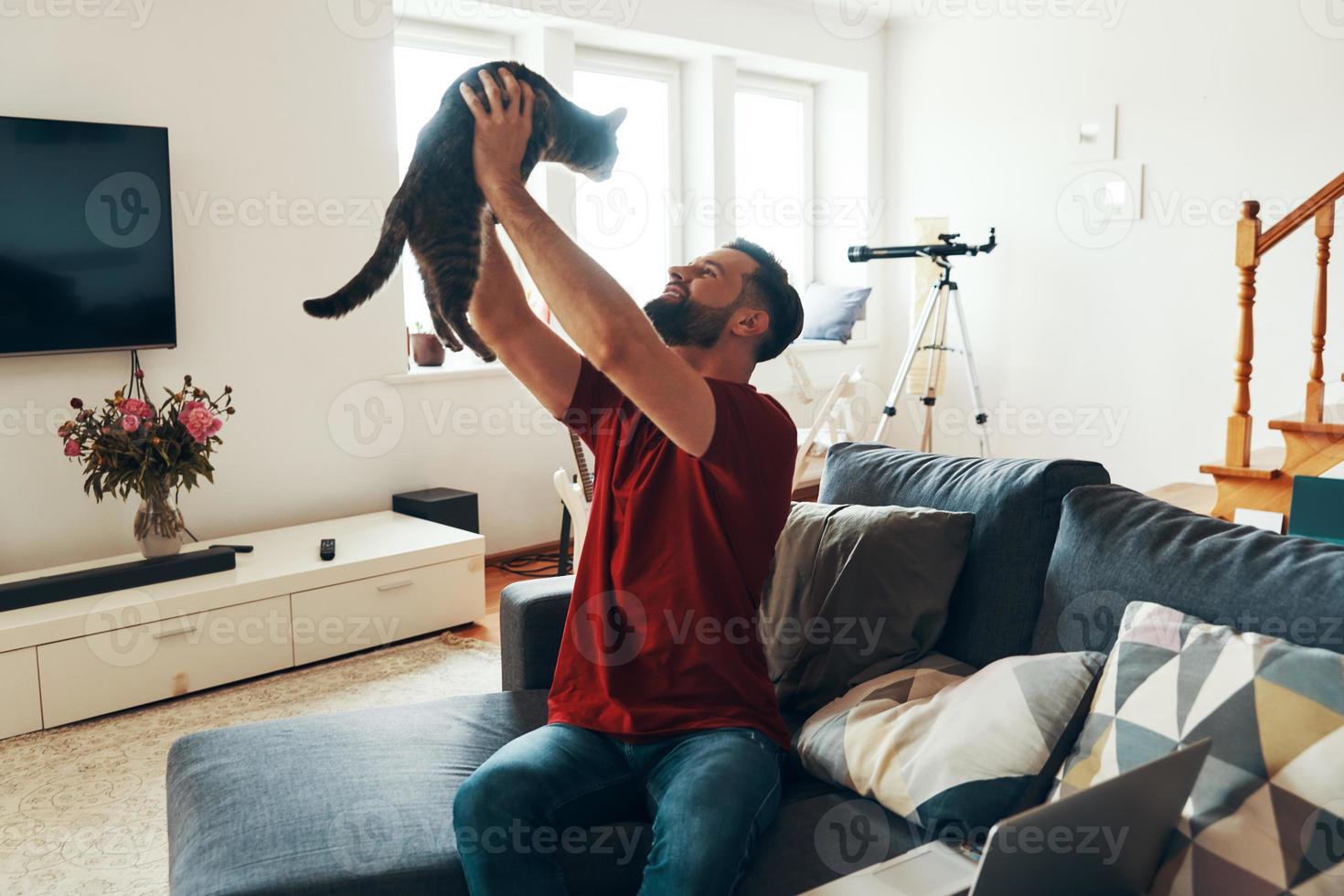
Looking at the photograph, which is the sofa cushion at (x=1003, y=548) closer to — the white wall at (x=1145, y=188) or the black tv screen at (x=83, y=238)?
the black tv screen at (x=83, y=238)

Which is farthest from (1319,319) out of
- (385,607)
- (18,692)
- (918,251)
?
(18,692)

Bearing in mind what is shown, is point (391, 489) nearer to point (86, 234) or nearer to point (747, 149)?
point (86, 234)

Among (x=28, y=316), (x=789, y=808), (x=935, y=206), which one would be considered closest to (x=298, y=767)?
(x=789, y=808)

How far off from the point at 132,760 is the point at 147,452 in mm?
917

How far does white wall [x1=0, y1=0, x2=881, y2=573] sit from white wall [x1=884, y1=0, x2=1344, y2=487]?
2.62 m

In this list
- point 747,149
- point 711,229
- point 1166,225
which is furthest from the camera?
point 747,149

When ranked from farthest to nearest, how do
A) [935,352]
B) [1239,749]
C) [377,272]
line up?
[935,352] < [1239,749] < [377,272]

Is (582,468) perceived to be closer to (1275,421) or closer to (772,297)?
(772,297)

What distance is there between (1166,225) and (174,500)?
4388mm

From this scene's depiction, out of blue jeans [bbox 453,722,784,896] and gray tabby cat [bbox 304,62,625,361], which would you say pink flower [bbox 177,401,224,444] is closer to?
blue jeans [bbox 453,722,784,896]

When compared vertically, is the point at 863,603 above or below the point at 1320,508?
below

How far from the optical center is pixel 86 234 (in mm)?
3219

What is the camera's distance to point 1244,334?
3.75 m

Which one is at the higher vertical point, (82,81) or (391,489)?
(82,81)
